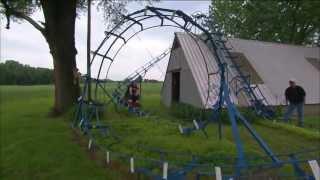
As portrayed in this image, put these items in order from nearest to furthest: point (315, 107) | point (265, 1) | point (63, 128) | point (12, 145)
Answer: point (12, 145) < point (63, 128) < point (315, 107) < point (265, 1)

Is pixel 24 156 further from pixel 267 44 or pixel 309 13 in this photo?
pixel 309 13

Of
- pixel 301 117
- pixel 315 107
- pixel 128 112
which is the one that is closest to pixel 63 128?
pixel 128 112

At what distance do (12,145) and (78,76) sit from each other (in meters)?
7.14

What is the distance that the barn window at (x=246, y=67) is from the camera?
21.3 metres

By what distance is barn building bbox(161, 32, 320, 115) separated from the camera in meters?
20.2

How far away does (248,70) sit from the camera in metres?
21.7

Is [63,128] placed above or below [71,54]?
below

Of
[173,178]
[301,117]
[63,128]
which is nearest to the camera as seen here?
[173,178]

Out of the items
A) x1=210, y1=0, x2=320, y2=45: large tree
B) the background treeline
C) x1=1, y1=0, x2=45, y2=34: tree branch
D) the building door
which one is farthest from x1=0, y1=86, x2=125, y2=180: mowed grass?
the background treeline

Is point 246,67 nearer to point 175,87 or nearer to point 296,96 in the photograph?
point 175,87

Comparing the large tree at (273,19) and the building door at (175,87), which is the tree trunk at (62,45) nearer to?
the building door at (175,87)

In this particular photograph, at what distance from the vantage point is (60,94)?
19844 millimetres

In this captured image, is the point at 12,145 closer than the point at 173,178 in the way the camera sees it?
No

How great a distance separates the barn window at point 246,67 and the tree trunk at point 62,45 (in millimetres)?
7786
